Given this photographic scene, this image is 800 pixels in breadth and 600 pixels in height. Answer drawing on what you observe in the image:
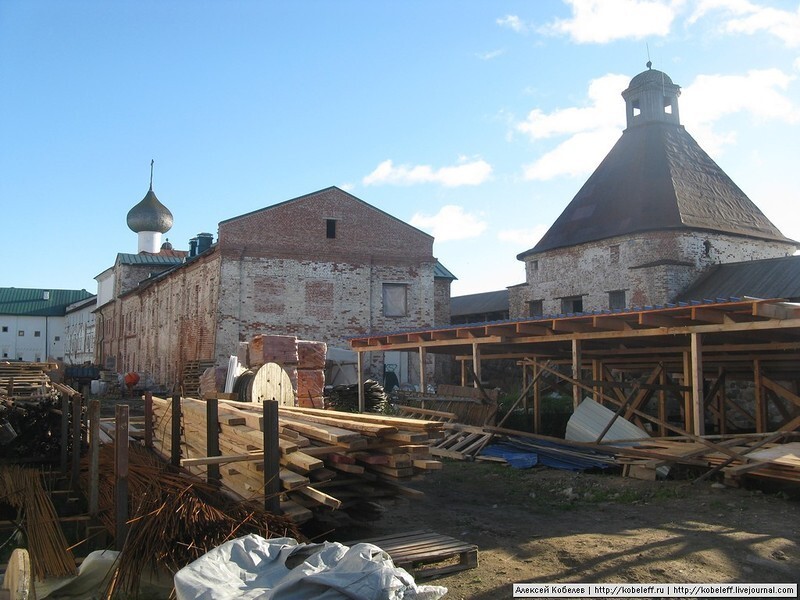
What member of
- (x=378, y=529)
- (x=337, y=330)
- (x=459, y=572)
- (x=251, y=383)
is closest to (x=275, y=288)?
(x=337, y=330)

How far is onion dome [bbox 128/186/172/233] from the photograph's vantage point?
4628 cm

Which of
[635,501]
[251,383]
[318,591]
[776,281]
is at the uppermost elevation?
[776,281]

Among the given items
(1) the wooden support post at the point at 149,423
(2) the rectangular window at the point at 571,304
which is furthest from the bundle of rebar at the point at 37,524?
(2) the rectangular window at the point at 571,304

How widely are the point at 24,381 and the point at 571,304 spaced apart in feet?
62.6

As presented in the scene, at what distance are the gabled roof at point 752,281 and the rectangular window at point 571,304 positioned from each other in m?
4.28

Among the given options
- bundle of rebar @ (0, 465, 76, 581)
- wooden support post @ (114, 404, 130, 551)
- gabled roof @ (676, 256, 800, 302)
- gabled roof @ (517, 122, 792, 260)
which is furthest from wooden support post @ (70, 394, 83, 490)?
gabled roof @ (517, 122, 792, 260)

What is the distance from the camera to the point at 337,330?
25.8 m

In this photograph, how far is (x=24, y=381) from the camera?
17594 millimetres

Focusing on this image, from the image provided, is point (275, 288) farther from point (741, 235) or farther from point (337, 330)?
point (741, 235)

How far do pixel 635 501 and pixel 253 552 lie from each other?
6.27m

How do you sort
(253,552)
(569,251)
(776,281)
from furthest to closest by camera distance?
(569,251)
(776,281)
(253,552)

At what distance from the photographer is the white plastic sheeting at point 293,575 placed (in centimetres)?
432

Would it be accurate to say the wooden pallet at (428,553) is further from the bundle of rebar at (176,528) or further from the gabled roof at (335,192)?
the gabled roof at (335,192)

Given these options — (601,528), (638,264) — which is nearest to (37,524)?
(601,528)
